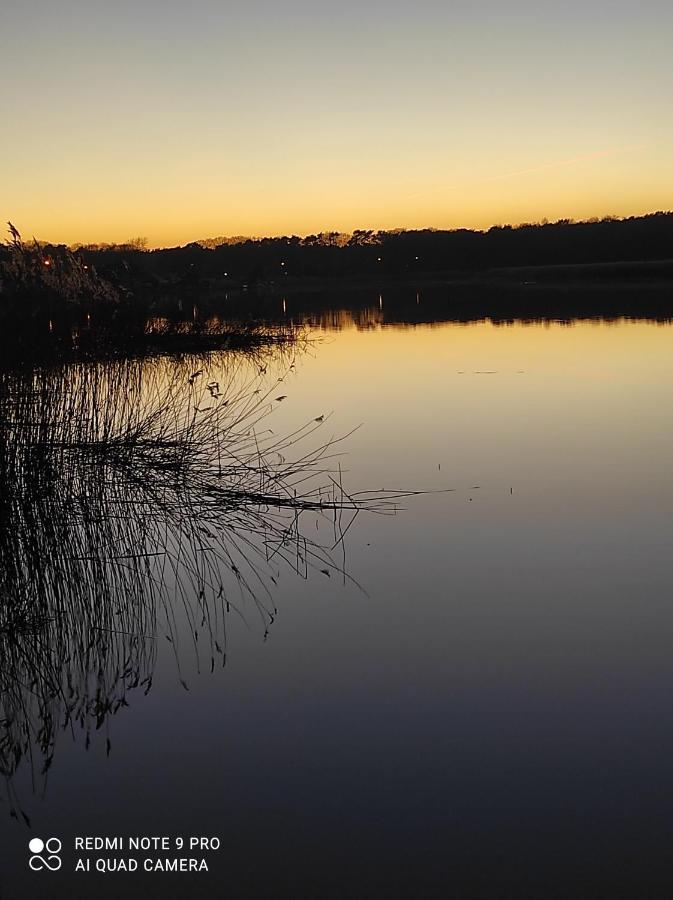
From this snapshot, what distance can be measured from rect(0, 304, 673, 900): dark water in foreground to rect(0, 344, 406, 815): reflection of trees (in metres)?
0.11

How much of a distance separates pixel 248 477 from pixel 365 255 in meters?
77.7

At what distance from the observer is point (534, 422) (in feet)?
33.8

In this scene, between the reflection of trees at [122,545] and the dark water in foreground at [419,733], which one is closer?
the dark water in foreground at [419,733]

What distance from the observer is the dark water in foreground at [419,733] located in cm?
260

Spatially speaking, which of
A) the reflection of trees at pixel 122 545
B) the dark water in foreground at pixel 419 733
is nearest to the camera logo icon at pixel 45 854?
the dark water in foreground at pixel 419 733

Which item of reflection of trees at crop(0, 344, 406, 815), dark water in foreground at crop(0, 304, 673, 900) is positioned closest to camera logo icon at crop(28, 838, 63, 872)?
dark water in foreground at crop(0, 304, 673, 900)

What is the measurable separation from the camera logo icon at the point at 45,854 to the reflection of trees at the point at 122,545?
0.18 m

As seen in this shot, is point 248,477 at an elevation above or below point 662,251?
below

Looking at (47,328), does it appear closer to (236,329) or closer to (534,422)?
(534,422)

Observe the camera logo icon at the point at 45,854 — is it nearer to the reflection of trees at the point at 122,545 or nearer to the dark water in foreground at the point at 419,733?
the dark water in foreground at the point at 419,733

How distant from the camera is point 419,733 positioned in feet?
10.8

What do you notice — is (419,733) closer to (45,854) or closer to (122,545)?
(45,854)

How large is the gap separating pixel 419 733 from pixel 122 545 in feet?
9.13

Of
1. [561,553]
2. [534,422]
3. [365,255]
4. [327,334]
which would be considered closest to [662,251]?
[365,255]
